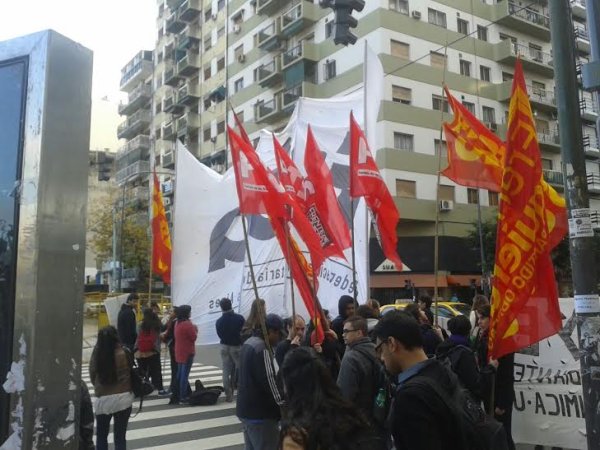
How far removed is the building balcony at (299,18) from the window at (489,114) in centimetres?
1112

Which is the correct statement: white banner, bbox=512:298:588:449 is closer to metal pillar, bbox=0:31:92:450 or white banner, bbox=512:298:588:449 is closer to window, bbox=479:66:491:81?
metal pillar, bbox=0:31:92:450

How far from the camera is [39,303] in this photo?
1.72 meters

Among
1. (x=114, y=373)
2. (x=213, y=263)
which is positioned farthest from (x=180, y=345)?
(x=114, y=373)

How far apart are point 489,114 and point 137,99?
38230mm

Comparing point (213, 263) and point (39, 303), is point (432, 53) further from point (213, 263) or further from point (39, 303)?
point (39, 303)

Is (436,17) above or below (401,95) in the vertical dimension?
above

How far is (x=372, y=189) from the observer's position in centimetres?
770

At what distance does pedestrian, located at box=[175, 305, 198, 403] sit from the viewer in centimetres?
978

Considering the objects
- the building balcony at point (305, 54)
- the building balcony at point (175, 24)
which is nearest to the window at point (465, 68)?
the building balcony at point (305, 54)

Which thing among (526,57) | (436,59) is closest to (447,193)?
(436,59)

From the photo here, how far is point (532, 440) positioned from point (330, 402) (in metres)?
4.48

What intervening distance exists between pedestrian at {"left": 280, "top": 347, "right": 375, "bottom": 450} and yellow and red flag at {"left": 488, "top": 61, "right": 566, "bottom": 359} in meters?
2.18

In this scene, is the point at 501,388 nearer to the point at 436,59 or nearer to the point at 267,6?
the point at 436,59

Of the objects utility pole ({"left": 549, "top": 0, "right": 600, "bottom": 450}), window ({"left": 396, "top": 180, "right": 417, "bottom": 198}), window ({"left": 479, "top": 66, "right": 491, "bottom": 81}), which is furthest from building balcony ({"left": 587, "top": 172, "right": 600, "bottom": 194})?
utility pole ({"left": 549, "top": 0, "right": 600, "bottom": 450})
